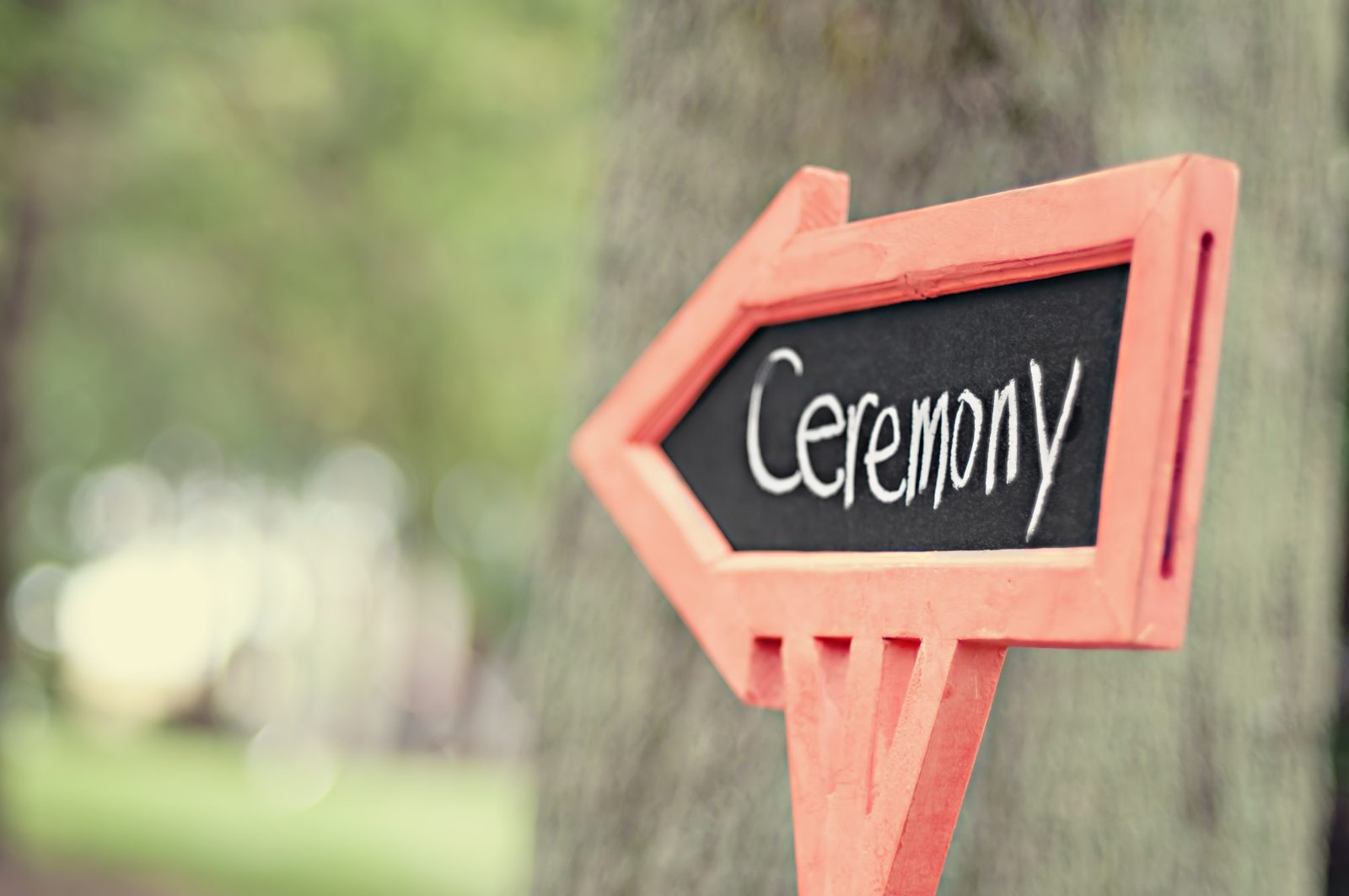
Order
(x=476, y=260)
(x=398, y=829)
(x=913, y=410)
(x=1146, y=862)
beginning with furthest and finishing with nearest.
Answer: (x=398, y=829) < (x=476, y=260) < (x=1146, y=862) < (x=913, y=410)

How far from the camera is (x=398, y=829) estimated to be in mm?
9734

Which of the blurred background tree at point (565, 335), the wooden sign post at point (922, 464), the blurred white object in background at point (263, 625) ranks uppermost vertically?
the blurred white object in background at point (263, 625)

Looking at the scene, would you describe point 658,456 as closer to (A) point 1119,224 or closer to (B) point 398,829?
(A) point 1119,224

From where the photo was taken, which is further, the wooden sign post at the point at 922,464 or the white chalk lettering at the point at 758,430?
the white chalk lettering at the point at 758,430

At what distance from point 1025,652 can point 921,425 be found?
507mm

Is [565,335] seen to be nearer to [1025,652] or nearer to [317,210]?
[317,210]

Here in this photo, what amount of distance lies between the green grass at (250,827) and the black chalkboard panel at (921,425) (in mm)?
3785

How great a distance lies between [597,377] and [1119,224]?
3.03ft

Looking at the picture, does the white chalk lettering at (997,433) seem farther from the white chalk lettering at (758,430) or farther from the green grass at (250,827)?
the green grass at (250,827)

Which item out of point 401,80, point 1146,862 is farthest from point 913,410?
point 401,80

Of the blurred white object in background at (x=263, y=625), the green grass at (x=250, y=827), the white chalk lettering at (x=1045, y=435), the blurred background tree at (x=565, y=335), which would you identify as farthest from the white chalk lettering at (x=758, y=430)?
the blurred white object in background at (x=263, y=625)

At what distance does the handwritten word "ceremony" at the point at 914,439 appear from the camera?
935mm

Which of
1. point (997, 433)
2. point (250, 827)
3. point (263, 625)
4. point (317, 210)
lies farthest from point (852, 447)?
point (263, 625)

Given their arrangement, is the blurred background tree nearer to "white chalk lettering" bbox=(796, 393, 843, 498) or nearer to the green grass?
the green grass
